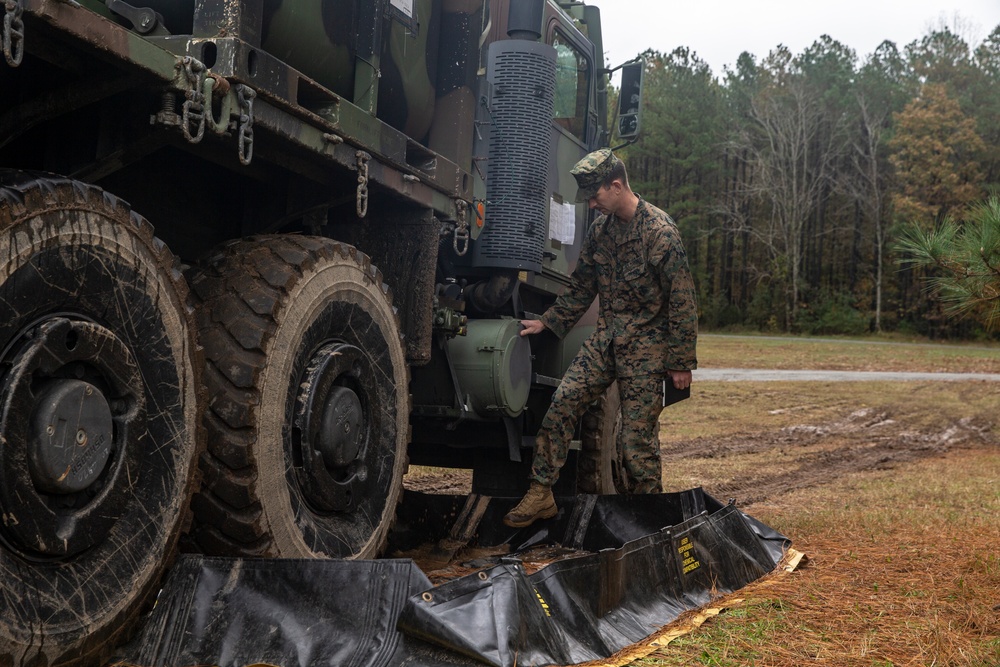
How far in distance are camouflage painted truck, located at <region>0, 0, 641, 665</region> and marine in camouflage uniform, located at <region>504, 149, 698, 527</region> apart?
0.33m

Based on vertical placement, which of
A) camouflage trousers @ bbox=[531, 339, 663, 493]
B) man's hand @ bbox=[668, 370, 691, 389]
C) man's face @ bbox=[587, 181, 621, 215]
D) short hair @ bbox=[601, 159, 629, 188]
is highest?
short hair @ bbox=[601, 159, 629, 188]

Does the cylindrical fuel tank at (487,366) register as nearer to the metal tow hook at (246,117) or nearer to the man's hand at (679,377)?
the man's hand at (679,377)

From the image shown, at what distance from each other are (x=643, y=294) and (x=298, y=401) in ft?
8.19

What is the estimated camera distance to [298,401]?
333 cm

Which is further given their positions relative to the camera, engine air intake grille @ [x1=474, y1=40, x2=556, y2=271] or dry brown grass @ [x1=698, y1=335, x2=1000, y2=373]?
dry brown grass @ [x1=698, y1=335, x2=1000, y2=373]

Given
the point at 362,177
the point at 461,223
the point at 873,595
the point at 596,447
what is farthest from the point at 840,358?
the point at 362,177

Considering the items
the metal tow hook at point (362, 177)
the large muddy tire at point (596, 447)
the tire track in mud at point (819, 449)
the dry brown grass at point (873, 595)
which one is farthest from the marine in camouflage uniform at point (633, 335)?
the tire track in mud at point (819, 449)

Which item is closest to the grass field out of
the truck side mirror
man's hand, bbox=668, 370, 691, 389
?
man's hand, bbox=668, 370, 691, 389

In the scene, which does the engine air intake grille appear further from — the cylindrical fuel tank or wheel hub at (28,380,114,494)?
wheel hub at (28,380,114,494)

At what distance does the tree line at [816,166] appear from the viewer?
4044 centimetres

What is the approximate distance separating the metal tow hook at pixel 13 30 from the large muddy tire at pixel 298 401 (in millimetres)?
1189

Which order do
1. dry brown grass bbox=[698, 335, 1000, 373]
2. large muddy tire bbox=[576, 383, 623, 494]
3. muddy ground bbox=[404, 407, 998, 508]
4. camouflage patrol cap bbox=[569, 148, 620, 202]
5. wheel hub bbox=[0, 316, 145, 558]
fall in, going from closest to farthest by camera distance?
wheel hub bbox=[0, 316, 145, 558], camouflage patrol cap bbox=[569, 148, 620, 202], large muddy tire bbox=[576, 383, 623, 494], muddy ground bbox=[404, 407, 998, 508], dry brown grass bbox=[698, 335, 1000, 373]

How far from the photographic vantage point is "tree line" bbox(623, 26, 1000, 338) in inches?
1592

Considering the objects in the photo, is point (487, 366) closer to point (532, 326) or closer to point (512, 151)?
point (532, 326)
